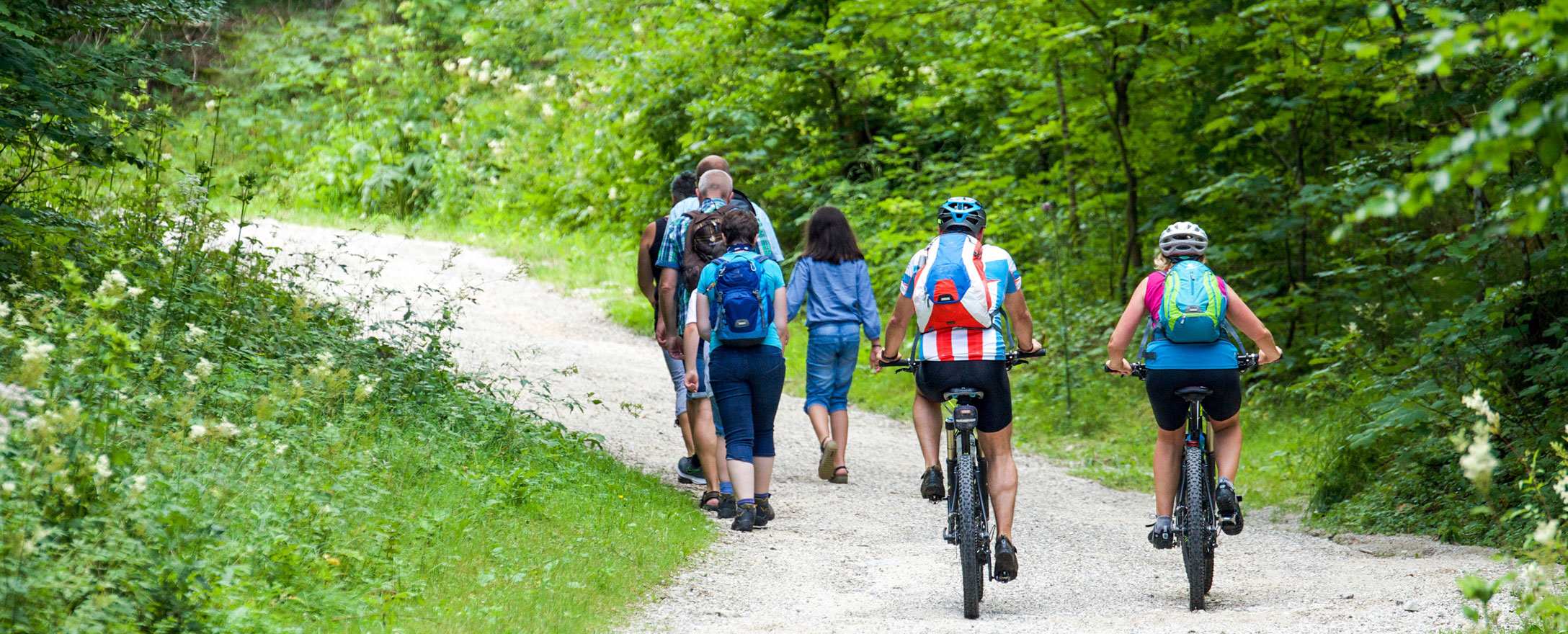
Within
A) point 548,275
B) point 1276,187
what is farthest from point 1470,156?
point 548,275

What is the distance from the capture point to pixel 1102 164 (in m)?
15.6

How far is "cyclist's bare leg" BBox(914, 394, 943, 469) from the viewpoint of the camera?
23.0 feet

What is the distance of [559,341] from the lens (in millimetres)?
16562

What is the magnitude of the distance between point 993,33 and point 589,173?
11.0 meters

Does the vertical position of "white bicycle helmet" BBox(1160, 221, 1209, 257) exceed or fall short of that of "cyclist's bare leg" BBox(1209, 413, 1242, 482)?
it exceeds it

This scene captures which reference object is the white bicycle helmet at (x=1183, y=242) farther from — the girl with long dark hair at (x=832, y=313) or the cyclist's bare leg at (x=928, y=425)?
the girl with long dark hair at (x=832, y=313)

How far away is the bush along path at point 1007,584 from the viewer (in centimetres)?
601

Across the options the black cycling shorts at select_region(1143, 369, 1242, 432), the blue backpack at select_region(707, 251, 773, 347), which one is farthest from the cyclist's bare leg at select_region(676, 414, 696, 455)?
the black cycling shorts at select_region(1143, 369, 1242, 432)

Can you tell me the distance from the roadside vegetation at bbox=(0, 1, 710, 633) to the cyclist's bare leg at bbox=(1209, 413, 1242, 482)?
2621mm

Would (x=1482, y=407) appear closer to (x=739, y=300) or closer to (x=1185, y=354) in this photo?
(x=1185, y=354)

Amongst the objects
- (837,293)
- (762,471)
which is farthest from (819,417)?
(762,471)

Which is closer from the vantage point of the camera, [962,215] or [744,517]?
[962,215]

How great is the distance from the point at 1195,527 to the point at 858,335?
154 inches

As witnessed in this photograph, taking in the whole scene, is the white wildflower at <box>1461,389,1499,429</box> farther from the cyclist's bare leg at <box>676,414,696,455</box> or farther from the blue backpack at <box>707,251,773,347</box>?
the cyclist's bare leg at <box>676,414,696,455</box>
